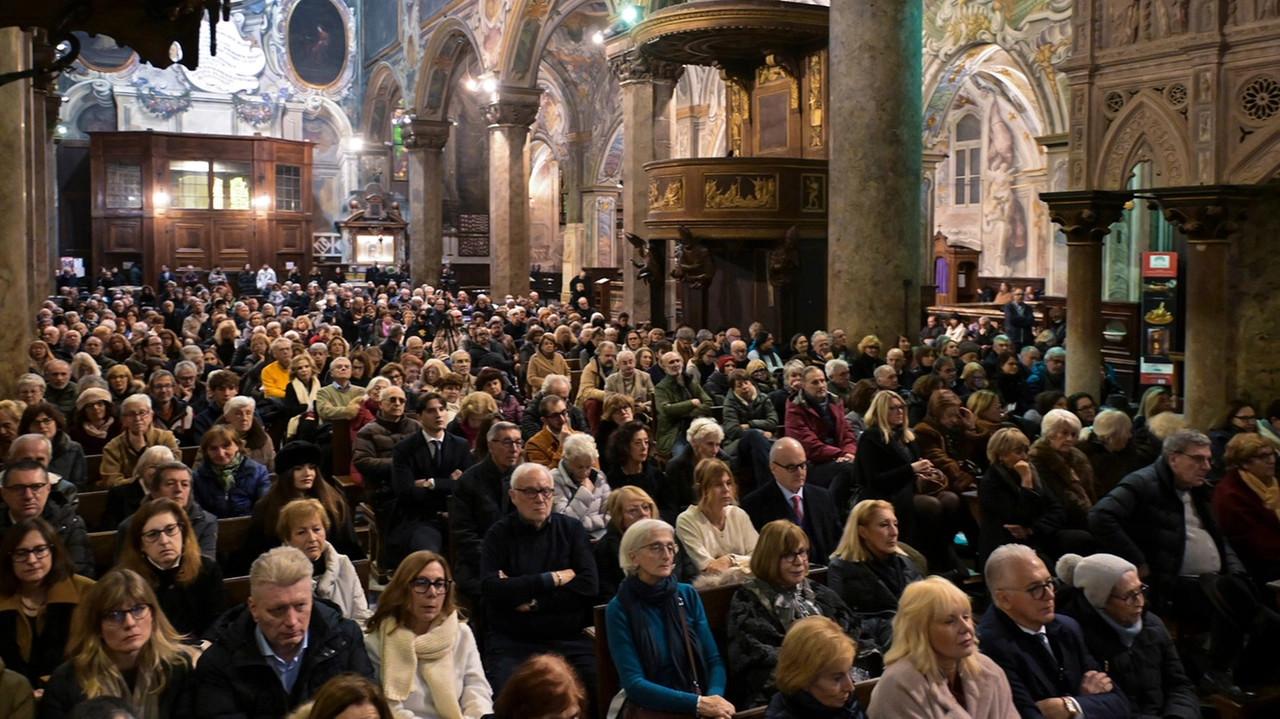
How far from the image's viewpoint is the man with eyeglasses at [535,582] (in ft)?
16.7

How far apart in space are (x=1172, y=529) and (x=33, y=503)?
548 centimetres

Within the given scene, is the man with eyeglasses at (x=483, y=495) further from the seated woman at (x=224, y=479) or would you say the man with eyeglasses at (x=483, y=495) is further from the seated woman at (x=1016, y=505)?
the seated woman at (x=1016, y=505)

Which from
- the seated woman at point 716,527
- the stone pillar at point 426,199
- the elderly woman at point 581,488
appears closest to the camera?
the seated woman at point 716,527

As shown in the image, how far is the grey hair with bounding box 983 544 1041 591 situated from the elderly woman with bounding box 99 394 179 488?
4.95m

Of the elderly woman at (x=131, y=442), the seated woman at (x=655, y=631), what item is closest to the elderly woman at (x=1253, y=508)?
the seated woman at (x=655, y=631)

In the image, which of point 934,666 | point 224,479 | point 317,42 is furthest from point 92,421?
point 317,42

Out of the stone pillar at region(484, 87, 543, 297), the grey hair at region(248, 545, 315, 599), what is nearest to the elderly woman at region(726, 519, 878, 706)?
the grey hair at region(248, 545, 315, 599)

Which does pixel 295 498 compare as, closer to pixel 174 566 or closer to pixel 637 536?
pixel 174 566

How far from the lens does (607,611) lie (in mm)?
4504

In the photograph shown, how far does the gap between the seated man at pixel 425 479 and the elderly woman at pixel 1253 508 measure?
4.24 meters

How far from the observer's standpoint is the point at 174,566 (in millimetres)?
4613

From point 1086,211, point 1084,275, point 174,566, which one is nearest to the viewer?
point 174,566

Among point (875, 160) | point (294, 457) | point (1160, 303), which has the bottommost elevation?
point (294, 457)

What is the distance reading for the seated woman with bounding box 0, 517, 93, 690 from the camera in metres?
4.25
